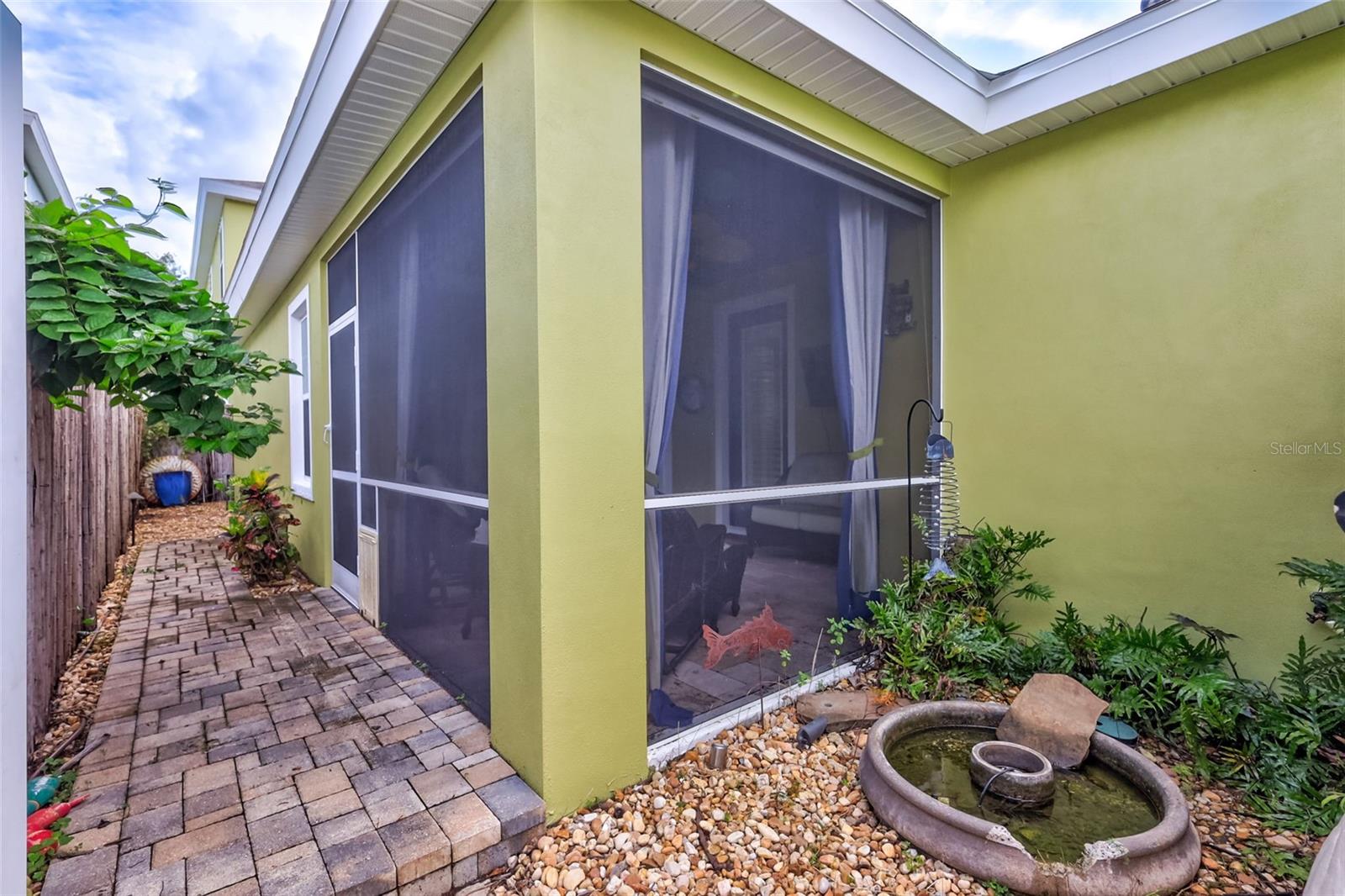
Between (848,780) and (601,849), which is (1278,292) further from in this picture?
(601,849)

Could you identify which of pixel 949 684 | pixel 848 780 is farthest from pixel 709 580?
pixel 949 684

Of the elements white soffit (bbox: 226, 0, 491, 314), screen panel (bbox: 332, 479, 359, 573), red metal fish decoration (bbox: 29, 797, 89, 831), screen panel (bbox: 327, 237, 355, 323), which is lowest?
red metal fish decoration (bbox: 29, 797, 89, 831)

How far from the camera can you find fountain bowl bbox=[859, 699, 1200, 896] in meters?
1.67

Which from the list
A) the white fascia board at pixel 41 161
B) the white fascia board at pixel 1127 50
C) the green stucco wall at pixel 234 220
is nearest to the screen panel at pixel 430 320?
the white fascia board at pixel 41 161

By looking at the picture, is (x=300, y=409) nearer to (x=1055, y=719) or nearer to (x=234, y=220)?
(x=234, y=220)

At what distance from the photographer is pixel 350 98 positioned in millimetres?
2809

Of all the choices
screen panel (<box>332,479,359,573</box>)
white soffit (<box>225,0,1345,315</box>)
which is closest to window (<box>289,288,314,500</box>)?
screen panel (<box>332,479,359,573</box>)

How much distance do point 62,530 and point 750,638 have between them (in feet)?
12.1

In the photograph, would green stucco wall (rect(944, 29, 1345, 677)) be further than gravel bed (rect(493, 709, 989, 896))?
Yes

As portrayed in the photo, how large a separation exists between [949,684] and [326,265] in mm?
5280

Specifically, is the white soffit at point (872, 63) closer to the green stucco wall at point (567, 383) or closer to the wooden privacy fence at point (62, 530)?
the green stucco wall at point (567, 383)

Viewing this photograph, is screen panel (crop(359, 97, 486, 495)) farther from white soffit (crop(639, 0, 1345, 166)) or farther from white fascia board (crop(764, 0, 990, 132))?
white fascia board (crop(764, 0, 990, 132))

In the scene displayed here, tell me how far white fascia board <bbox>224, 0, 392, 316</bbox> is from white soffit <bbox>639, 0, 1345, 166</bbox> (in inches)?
47.3

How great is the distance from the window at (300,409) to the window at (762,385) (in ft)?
13.8
